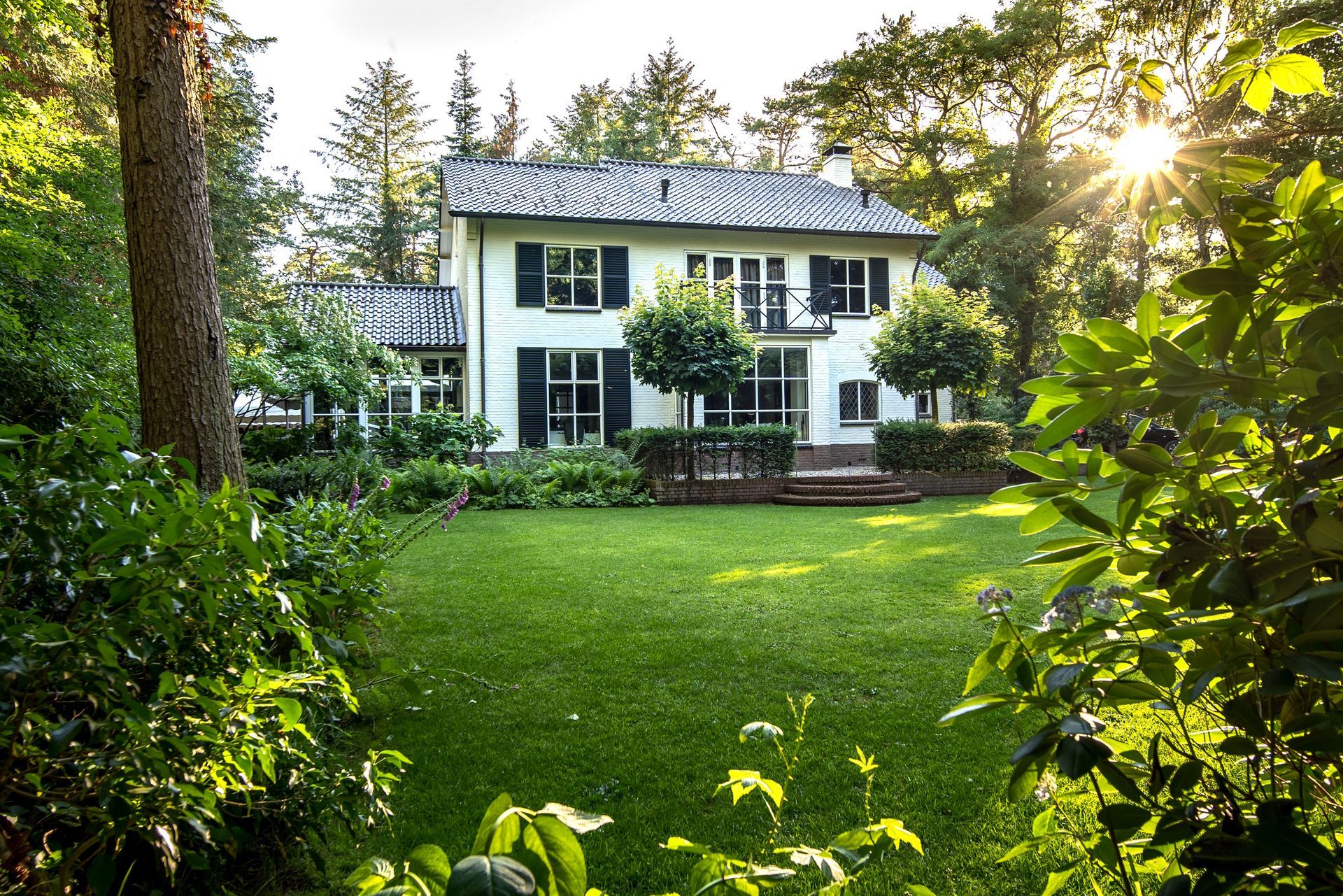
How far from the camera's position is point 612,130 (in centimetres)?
3462

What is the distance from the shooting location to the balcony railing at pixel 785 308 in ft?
64.1

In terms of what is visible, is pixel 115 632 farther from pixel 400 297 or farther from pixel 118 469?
pixel 400 297

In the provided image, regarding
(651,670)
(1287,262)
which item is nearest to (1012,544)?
(651,670)

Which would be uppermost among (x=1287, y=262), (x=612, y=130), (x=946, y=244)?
(x=612, y=130)

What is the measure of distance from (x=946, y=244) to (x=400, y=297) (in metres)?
17.4

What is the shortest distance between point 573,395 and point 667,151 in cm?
2031

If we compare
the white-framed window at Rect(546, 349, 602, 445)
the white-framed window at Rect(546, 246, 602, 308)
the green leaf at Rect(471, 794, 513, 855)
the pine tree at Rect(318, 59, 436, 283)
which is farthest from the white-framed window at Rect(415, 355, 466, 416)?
the pine tree at Rect(318, 59, 436, 283)

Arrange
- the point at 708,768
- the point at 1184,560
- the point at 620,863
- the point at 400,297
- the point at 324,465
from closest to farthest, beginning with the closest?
the point at 1184,560, the point at 620,863, the point at 708,768, the point at 324,465, the point at 400,297

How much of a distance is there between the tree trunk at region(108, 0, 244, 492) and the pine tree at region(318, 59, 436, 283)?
34086 millimetres

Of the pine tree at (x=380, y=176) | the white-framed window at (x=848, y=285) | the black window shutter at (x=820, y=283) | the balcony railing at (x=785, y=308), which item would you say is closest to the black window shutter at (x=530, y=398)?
the balcony railing at (x=785, y=308)

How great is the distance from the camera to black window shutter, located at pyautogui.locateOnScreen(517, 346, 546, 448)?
17.8 meters

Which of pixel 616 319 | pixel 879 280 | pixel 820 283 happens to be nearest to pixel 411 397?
pixel 616 319

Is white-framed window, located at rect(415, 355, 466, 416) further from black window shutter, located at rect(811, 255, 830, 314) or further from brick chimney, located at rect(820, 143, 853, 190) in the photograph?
brick chimney, located at rect(820, 143, 853, 190)

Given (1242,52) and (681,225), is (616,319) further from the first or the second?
(1242,52)
